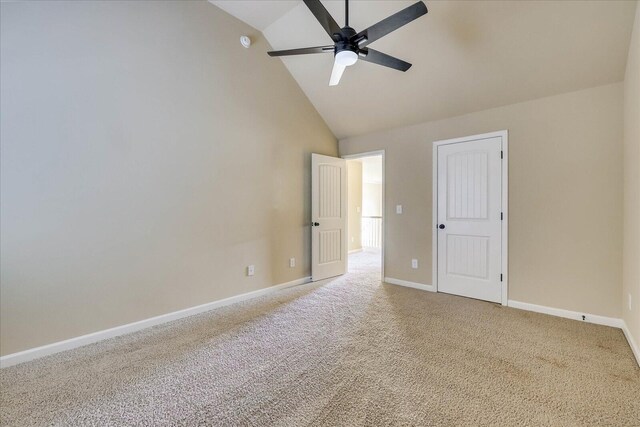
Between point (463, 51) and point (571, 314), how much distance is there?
3012mm

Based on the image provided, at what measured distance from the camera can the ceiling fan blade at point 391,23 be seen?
5.68 ft

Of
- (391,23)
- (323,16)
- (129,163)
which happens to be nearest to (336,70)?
(323,16)

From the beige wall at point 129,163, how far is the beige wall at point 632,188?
355cm

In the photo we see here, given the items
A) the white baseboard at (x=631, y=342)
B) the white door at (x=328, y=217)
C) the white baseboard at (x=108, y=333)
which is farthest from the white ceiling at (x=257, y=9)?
the white baseboard at (x=631, y=342)

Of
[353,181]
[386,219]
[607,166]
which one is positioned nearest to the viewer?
[607,166]

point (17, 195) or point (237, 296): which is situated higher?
point (17, 195)

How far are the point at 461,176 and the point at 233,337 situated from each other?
11.0ft

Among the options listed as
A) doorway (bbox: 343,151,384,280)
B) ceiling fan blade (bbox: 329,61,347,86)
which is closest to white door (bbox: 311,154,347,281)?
doorway (bbox: 343,151,384,280)

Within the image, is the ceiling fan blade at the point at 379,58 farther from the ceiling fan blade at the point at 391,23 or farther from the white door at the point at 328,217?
the white door at the point at 328,217

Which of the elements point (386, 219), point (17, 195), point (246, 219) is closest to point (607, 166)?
point (386, 219)

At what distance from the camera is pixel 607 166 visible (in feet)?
8.65

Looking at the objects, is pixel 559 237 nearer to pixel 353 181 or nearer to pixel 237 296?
pixel 237 296

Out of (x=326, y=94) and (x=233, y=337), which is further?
(x=326, y=94)

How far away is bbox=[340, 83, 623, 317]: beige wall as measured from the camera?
263 centimetres
